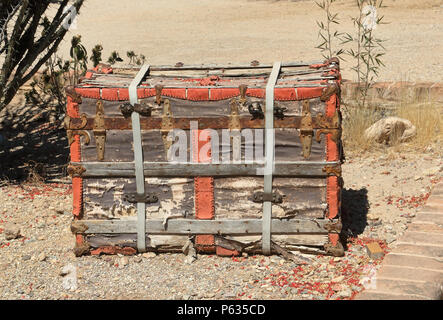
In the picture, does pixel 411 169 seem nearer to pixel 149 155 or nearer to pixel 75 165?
pixel 149 155

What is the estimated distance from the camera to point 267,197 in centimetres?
438

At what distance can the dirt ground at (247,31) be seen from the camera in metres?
10.9

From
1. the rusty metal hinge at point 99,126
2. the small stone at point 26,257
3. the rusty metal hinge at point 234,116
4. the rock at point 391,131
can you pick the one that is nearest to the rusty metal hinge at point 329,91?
the rusty metal hinge at point 234,116

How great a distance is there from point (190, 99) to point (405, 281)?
1762mm

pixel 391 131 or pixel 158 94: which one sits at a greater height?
pixel 158 94

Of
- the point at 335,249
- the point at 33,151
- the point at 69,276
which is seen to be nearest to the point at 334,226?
the point at 335,249

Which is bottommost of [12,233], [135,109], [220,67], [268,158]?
[12,233]

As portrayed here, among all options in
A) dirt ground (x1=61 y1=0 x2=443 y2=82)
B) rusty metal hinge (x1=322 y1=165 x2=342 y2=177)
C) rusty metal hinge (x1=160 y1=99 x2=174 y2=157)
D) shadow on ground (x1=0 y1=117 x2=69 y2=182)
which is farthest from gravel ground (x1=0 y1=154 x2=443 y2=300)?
dirt ground (x1=61 y1=0 x2=443 y2=82)

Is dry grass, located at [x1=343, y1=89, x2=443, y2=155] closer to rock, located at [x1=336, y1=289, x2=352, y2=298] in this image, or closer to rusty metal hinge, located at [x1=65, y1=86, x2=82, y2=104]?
rock, located at [x1=336, y1=289, x2=352, y2=298]

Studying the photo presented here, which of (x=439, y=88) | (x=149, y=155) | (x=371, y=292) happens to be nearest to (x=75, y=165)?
(x=149, y=155)

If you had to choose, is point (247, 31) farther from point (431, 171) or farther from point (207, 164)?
point (207, 164)

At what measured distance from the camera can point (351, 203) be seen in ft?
17.9

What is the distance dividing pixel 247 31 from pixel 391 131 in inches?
335

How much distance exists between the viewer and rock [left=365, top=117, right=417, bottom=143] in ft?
21.4
